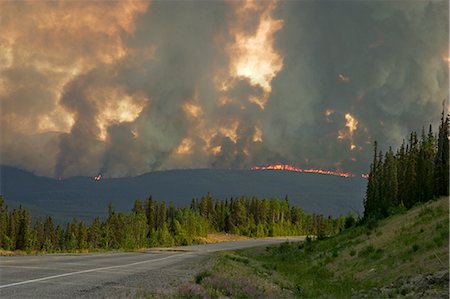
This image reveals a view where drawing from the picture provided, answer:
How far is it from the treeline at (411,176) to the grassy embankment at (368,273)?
79.7 ft

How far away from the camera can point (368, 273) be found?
31719 mm

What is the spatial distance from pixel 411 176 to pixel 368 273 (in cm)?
6087

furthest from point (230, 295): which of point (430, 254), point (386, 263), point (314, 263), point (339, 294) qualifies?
point (314, 263)

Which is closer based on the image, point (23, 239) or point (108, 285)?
point (108, 285)

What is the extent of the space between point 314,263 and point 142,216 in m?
143

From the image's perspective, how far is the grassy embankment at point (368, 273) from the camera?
19.3 metres

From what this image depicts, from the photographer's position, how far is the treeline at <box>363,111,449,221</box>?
70.9 metres

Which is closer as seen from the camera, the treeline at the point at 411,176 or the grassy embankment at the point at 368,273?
the grassy embankment at the point at 368,273

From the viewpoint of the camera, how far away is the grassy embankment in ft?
63.2

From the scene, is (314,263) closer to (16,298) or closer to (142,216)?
(16,298)

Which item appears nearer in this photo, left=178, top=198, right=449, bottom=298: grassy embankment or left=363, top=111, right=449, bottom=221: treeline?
left=178, top=198, right=449, bottom=298: grassy embankment

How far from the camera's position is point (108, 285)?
17062 millimetres

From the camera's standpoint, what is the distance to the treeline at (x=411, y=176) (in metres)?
70.9

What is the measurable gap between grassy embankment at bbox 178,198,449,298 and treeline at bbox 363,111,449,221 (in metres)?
24.3
